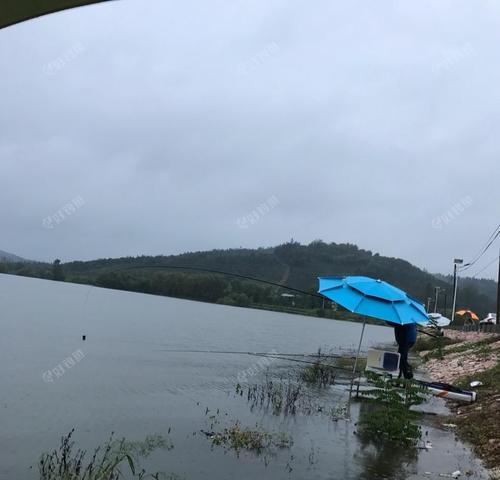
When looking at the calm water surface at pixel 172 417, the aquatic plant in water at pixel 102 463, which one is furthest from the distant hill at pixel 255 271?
the aquatic plant in water at pixel 102 463

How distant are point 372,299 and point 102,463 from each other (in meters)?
4.86

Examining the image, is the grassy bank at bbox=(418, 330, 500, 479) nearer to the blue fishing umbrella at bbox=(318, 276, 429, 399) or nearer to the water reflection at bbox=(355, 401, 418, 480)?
the water reflection at bbox=(355, 401, 418, 480)

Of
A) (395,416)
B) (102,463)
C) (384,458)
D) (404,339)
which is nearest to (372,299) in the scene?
(395,416)

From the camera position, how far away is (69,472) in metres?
6.70

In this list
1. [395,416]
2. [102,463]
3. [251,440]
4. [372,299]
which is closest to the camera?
[102,463]

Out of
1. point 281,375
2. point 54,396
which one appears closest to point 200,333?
point 281,375

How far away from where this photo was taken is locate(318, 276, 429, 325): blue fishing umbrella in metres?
9.13

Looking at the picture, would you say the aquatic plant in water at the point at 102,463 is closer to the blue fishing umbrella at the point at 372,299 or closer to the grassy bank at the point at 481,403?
the blue fishing umbrella at the point at 372,299

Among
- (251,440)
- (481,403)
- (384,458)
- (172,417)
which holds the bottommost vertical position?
(172,417)

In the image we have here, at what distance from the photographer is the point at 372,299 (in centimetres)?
945

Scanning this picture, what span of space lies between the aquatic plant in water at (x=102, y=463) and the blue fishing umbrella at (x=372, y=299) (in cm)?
339

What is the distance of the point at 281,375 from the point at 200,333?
67.9 feet

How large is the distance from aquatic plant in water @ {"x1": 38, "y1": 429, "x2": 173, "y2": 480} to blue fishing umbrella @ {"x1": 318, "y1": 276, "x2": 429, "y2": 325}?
11.1ft

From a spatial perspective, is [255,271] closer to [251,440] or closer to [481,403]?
[481,403]
